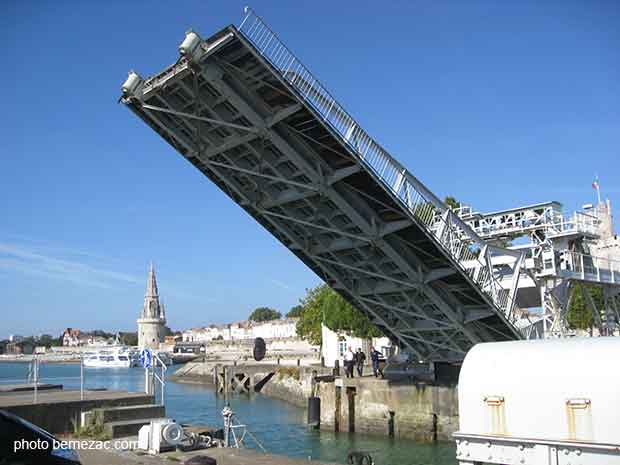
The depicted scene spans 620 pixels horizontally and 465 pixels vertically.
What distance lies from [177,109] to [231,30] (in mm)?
3368

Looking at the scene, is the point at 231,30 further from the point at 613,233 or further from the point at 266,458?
the point at 613,233

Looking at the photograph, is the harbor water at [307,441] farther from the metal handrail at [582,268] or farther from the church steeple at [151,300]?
the church steeple at [151,300]

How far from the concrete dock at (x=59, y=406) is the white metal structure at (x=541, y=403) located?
8771mm

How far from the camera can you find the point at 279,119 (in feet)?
48.0

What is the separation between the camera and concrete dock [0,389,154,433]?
1270 centimetres

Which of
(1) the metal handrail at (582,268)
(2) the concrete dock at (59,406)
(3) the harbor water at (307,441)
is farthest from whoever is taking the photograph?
(1) the metal handrail at (582,268)

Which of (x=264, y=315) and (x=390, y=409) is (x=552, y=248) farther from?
(x=264, y=315)

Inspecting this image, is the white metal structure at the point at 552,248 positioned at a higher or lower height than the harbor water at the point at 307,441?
higher

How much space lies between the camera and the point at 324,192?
15945 millimetres

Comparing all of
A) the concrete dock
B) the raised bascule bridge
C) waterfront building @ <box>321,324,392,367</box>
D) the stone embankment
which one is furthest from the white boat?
the concrete dock

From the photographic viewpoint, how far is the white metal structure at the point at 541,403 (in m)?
6.80

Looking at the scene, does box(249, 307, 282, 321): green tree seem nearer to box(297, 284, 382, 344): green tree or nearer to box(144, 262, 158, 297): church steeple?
box(144, 262, 158, 297): church steeple

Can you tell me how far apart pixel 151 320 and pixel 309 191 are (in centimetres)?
14812

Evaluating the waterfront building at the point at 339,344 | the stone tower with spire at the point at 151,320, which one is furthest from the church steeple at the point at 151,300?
the waterfront building at the point at 339,344
